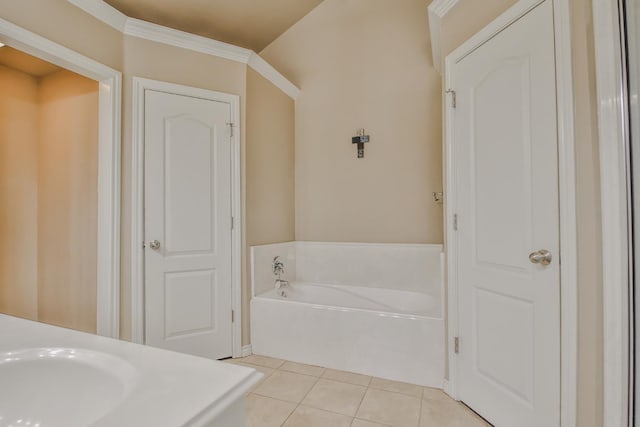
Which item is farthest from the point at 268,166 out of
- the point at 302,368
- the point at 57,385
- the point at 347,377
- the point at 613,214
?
the point at 613,214

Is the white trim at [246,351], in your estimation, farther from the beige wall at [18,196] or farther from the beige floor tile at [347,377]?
the beige wall at [18,196]

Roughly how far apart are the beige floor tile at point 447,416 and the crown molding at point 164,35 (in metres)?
2.80

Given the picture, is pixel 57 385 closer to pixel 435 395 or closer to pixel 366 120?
pixel 435 395

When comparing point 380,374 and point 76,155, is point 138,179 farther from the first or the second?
point 380,374

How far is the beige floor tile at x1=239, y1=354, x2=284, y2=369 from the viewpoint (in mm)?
2449

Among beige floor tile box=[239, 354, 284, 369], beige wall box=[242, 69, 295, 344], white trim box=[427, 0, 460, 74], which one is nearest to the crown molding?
beige wall box=[242, 69, 295, 344]

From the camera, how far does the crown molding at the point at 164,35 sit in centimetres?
212

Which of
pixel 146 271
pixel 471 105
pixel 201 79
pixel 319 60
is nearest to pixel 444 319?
pixel 471 105

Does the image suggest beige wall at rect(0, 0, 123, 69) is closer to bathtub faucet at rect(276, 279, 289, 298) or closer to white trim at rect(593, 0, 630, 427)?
bathtub faucet at rect(276, 279, 289, 298)

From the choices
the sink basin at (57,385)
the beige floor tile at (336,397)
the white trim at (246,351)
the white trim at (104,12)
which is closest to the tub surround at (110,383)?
the sink basin at (57,385)

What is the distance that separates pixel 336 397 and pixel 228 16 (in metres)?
3.19

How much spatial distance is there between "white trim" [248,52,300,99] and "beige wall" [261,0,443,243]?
12cm

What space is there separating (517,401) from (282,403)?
1259mm

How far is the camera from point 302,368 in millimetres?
2396
